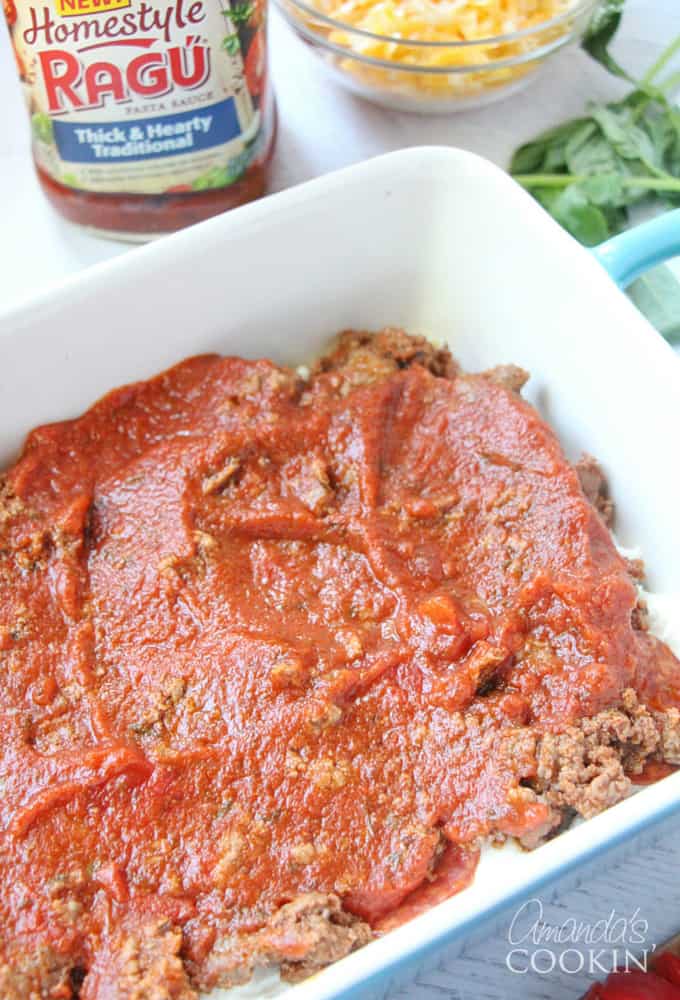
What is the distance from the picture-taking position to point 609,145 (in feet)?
8.54

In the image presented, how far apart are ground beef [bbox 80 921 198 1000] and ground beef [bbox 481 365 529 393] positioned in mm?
1106

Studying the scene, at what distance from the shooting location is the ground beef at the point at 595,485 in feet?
6.64

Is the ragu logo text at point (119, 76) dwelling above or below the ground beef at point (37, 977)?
above

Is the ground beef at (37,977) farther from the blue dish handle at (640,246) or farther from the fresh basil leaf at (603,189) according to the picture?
the fresh basil leaf at (603,189)

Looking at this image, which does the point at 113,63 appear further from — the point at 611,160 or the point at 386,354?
the point at 611,160

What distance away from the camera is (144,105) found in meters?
2.09

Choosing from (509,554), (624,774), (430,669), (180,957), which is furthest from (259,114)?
(180,957)


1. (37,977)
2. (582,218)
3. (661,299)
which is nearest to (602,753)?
(37,977)

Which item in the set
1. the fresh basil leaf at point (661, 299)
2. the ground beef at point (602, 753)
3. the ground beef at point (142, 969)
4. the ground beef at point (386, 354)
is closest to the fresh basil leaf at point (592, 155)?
the fresh basil leaf at point (661, 299)

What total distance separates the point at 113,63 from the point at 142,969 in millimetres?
1521

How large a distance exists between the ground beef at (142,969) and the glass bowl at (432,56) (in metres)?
1.78

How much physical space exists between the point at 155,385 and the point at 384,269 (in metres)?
0.52

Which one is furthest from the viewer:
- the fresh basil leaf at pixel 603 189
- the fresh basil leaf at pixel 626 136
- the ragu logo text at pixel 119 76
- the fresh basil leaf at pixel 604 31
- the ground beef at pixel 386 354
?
the fresh basil leaf at pixel 604 31

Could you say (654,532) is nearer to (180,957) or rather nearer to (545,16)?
(180,957)
